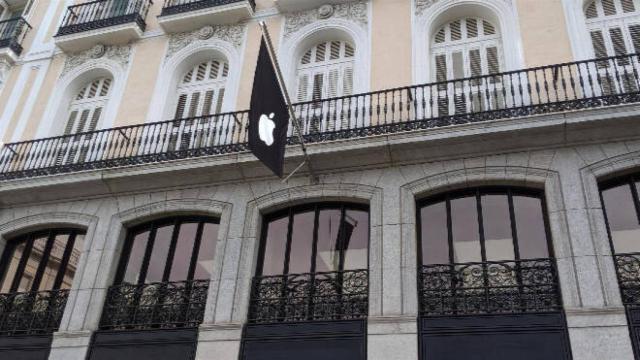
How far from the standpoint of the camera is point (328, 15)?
13641mm

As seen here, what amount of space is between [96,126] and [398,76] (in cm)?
728

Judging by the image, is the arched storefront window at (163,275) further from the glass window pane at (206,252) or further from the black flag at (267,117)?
the black flag at (267,117)

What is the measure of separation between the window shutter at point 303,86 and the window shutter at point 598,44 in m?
5.82

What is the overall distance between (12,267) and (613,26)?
13.2 m

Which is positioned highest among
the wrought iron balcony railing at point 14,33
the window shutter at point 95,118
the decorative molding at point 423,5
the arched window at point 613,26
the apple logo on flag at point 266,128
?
the wrought iron balcony railing at point 14,33

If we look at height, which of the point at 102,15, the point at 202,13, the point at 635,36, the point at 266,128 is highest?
the point at 102,15

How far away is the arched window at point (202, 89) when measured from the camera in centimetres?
1355

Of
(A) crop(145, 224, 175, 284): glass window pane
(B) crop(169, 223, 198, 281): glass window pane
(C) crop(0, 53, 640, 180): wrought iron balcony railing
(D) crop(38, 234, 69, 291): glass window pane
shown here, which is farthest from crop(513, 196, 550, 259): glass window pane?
(D) crop(38, 234, 69, 291): glass window pane

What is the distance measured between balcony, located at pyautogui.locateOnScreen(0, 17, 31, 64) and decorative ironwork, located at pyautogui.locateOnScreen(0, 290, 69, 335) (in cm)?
728

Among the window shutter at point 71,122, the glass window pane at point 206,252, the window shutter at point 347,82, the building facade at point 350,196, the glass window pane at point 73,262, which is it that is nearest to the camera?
the building facade at point 350,196

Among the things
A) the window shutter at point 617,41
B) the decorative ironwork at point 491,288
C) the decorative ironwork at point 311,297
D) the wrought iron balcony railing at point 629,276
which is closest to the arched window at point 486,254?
the decorative ironwork at point 491,288

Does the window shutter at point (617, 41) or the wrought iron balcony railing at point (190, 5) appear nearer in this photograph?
the window shutter at point (617, 41)

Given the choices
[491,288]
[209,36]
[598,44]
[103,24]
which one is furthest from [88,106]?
[598,44]

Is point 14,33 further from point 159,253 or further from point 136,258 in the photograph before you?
point 159,253
